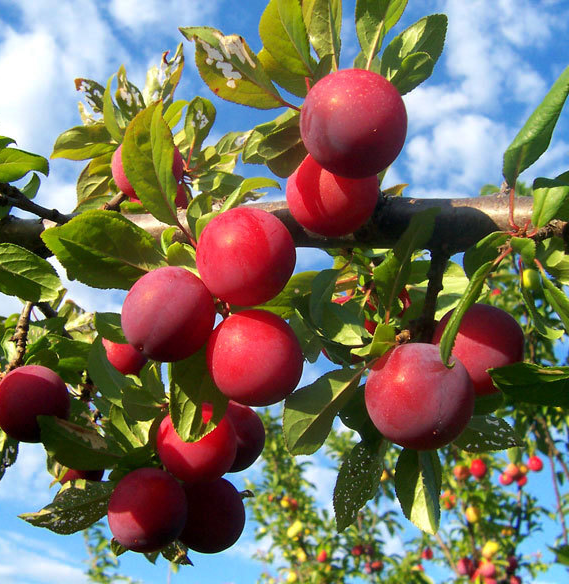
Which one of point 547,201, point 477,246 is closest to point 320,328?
point 477,246

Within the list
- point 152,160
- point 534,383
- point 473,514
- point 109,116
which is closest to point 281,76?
point 152,160

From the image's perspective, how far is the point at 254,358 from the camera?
2.95 feet

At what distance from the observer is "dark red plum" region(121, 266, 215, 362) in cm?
90

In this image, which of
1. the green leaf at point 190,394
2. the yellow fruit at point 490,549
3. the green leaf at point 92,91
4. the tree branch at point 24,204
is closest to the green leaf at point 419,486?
the green leaf at point 190,394

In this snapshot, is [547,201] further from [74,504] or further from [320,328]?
[74,504]

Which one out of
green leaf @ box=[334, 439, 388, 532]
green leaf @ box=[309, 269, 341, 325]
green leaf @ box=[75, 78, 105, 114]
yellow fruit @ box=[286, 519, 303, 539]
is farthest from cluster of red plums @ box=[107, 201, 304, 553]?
yellow fruit @ box=[286, 519, 303, 539]

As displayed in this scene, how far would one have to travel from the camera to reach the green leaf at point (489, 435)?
3.90ft

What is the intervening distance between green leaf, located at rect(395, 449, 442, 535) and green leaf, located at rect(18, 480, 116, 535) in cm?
65

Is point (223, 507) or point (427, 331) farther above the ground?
point (427, 331)

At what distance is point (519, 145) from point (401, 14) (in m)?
0.35

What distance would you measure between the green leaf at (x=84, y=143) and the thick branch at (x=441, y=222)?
718 millimetres

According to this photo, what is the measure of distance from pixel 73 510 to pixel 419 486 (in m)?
0.77

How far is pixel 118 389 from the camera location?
1294 millimetres

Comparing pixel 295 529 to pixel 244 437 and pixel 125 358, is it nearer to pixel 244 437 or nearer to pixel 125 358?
pixel 125 358
